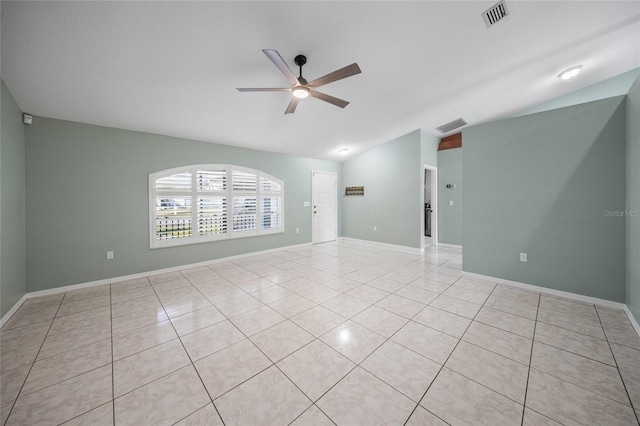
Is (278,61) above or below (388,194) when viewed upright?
above

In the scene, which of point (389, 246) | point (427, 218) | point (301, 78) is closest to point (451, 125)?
point (427, 218)

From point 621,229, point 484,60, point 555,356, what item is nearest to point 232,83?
point 484,60

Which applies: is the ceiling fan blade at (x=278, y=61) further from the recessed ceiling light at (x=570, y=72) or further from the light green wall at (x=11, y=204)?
the recessed ceiling light at (x=570, y=72)

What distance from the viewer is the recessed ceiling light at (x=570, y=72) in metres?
3.08

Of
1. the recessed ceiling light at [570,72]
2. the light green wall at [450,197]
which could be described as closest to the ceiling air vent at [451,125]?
the light green wall at [450,197]

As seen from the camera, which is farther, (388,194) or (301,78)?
(388,194)

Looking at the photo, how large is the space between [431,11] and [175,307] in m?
4.29

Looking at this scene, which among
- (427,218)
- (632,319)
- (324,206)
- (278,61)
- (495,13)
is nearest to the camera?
(278,61)

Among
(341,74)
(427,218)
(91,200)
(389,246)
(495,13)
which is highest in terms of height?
(495,13)

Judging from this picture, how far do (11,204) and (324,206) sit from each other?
5641 mm

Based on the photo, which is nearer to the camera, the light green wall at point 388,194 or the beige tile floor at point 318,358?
the beige tile floor at point 318,358

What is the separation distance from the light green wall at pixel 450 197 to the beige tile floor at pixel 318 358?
2957mm

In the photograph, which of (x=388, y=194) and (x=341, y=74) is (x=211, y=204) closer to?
(x=341, y=74)

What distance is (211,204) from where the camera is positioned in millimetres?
4566
